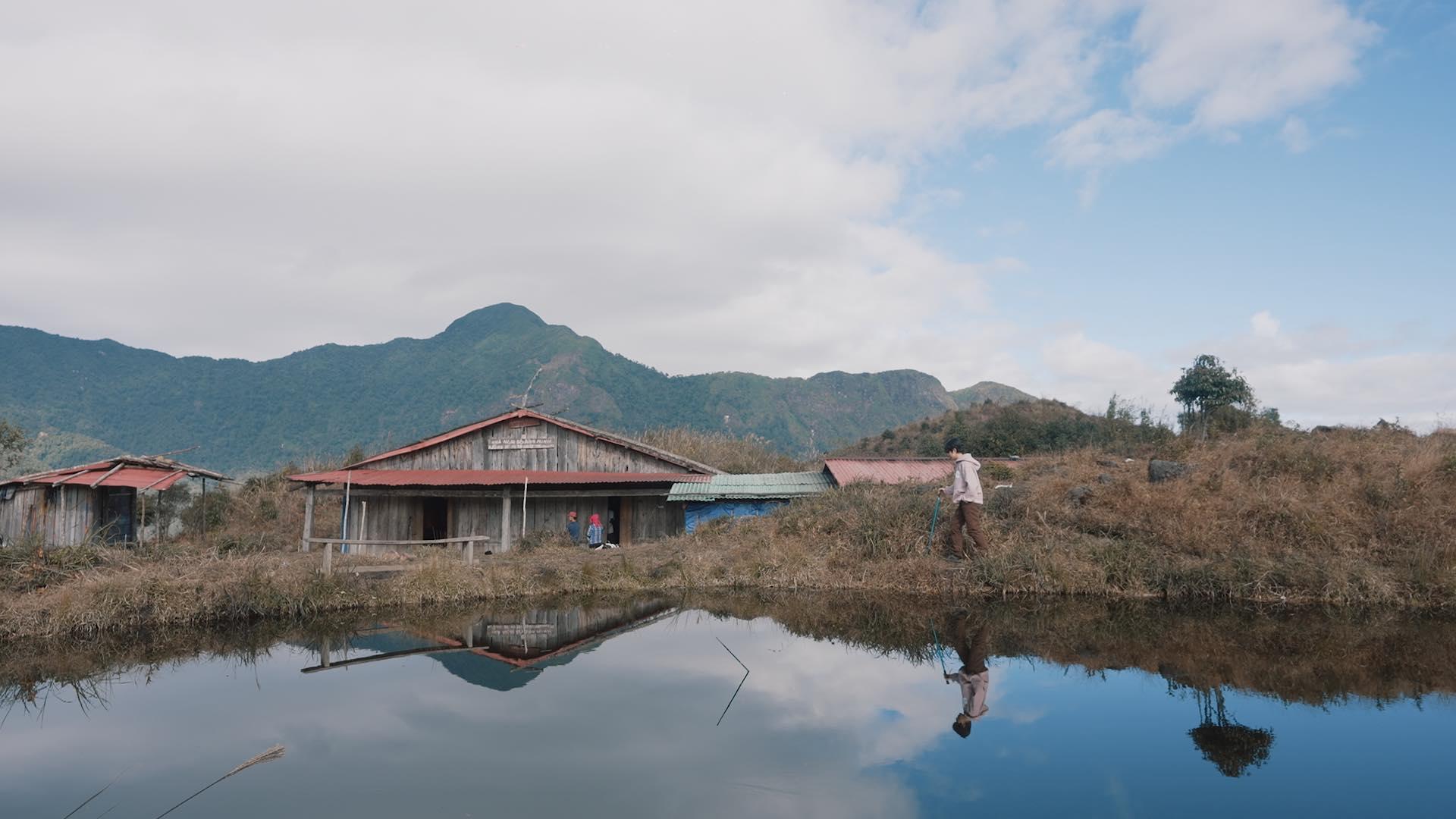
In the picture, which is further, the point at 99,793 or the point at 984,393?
the point at 984,393

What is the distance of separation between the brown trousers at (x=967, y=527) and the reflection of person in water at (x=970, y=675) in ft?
7.82

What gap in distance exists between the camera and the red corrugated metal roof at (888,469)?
67.2 ft

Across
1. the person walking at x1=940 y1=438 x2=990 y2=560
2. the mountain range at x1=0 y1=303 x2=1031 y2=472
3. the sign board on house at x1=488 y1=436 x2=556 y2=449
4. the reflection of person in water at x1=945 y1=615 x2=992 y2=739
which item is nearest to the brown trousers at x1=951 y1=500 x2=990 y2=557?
the person walking at x1=940 y1=438 x2=990 y2=560

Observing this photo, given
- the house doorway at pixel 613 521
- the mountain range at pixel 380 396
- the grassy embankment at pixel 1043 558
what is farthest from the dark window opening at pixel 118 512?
the mountain range at pixel 380 396

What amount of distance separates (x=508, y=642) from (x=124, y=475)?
1484 cm

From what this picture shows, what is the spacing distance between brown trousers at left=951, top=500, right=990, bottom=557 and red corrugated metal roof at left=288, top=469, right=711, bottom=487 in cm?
919

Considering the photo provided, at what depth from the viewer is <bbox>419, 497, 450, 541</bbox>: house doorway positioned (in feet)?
77.1

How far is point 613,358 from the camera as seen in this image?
362 ft

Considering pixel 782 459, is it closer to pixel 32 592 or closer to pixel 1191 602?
pixel 1191 602

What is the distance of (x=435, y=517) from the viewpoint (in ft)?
78.3

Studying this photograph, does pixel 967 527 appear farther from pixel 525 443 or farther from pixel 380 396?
pixel 380 396

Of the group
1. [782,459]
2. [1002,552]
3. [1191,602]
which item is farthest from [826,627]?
[782,459]

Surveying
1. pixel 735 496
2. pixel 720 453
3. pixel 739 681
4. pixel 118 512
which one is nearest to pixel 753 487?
pixel 735 496

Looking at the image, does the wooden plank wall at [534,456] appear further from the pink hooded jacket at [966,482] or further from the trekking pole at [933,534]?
the pink hooded jacket at [966,482]
